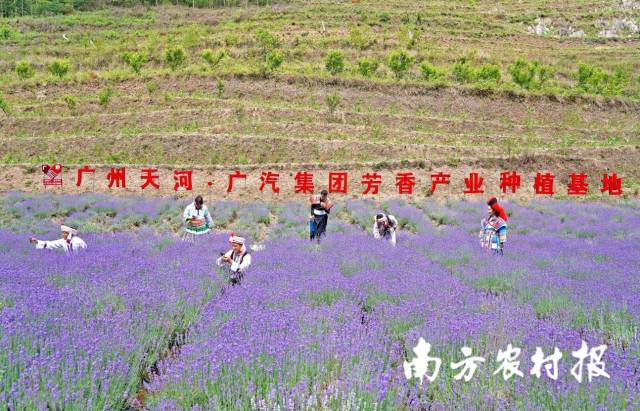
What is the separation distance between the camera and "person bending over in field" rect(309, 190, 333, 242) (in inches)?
358

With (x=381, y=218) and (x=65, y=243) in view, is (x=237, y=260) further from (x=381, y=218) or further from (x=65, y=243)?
(x=381, y=218)

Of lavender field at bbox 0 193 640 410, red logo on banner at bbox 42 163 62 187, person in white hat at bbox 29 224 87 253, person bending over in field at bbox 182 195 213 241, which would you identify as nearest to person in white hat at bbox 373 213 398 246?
lavender field at bbox 0 193 640 410

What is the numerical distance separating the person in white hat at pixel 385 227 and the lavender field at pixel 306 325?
572mm

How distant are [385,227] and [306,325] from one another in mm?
5367

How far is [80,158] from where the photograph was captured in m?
18.1

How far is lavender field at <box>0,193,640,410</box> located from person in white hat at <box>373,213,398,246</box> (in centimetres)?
57

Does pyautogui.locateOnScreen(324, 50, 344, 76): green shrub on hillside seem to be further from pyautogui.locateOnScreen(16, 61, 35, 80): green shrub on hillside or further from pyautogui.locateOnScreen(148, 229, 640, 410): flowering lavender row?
pyautogui.locateOnScreen(148, 229, 640, 410): flowering lavender row

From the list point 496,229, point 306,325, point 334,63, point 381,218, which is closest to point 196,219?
point 381,218

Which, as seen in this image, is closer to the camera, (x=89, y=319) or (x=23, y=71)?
(x=89, y=319)

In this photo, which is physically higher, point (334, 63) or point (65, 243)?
point (334, 63)

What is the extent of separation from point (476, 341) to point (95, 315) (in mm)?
3011

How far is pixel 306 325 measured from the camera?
3.90 metres

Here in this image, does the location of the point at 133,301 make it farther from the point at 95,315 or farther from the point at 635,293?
the point at 635,293

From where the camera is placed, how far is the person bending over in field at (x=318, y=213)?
9094mm
